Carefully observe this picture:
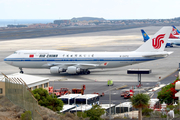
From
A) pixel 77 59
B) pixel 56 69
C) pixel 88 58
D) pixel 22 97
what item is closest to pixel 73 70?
pixel 77 59

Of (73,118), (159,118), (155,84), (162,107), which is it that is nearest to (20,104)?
(73,118)

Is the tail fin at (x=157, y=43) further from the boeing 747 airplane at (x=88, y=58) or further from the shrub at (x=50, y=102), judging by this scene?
the shrub at (x=50, y=102)

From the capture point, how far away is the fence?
2614 cm

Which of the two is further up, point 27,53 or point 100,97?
point 27,53

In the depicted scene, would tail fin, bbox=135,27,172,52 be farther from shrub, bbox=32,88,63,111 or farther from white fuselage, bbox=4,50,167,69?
shrub, bbox=32,88,63,111

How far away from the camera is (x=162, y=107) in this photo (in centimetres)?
3553

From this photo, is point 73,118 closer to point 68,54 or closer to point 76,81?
point 76,81

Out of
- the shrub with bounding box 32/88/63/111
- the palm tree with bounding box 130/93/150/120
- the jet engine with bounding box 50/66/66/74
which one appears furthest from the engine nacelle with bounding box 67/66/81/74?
the palm tree with bounding box 130/93/150/120

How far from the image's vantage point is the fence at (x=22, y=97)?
26.1m

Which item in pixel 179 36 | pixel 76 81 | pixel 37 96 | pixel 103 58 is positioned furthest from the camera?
pixel 179 36

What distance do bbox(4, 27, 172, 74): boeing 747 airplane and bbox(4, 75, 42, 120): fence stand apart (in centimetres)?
2677

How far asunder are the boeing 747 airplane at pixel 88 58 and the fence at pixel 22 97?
26772 mm

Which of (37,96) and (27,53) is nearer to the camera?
(37,96)

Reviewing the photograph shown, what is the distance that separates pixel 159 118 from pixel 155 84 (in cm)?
2175
